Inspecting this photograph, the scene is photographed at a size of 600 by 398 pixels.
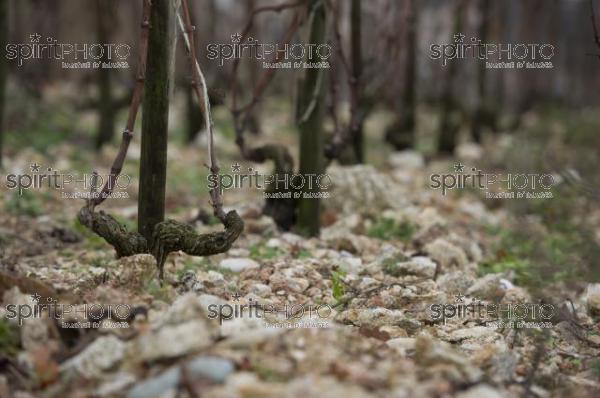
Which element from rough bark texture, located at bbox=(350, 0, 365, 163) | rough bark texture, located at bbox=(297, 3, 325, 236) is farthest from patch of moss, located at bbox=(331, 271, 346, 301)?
rough bark texture, located at bbox=(350, 0, 365, 163)

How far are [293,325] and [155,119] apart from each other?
1.44 metres

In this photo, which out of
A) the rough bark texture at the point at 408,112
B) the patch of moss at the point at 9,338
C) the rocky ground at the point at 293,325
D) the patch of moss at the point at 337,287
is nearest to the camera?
the rocky ground at the point at 293,325

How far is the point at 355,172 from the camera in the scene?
7.09m

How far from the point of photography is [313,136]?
6055 millimetres

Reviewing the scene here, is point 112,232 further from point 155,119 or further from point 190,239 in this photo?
point 155,119

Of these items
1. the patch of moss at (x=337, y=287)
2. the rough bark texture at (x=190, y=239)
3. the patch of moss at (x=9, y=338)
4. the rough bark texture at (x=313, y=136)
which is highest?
the rough bark texture at (x=313, y=136)

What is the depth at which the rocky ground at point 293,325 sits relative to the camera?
9.86ft

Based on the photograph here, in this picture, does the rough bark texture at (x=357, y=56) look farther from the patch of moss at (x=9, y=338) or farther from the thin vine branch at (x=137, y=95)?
the patch of moss at (x=9, y=338)

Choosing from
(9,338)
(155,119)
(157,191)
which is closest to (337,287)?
(157,191)

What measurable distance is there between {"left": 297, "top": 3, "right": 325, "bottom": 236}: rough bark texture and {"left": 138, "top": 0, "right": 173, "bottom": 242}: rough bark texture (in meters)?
1.76

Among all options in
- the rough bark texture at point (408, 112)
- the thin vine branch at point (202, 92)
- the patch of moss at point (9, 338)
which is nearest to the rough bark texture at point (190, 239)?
the thin vine branch at point (202, 92)

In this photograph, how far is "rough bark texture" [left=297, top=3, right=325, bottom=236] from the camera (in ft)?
19.7

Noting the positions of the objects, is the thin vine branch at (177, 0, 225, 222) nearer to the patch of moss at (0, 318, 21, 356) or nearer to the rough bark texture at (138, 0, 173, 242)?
the rough bark texture at (138, 0, 173, 242)

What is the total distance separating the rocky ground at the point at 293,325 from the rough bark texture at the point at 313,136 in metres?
0.18
